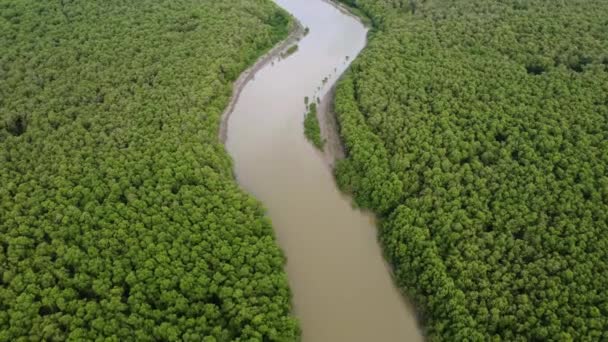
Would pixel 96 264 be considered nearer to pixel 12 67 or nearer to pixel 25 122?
pixel 25 122

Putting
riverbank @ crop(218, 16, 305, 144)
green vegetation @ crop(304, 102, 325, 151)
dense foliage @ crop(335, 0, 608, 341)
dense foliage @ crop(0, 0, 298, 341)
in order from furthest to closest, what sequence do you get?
riverbank @ crop(218, 16, 305, 144), green vegetation @ crop(304, 102, 325, 151), dense foliage @ crop(335, 0, 608, 341), dense foliage @ crop(0, 0, 298, 341)

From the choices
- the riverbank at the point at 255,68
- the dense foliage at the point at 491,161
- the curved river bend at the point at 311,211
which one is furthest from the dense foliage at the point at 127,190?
the dense foliage at the point at 491,161

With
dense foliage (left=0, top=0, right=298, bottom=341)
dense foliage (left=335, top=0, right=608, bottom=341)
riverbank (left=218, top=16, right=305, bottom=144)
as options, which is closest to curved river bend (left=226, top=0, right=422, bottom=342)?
riverbank (left=218, top=16, right=305, bottom=144)

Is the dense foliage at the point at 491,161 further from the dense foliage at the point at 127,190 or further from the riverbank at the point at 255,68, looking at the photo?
the dense foliage at the point at 127,190

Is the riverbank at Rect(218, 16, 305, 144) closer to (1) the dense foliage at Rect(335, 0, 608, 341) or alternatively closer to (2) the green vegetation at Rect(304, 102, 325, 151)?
(2) the green vegetation at Rect(304, 102, 325, 151)

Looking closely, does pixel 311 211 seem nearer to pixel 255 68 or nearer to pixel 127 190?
pixel 127 190

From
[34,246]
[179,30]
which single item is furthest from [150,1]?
[34,246]
